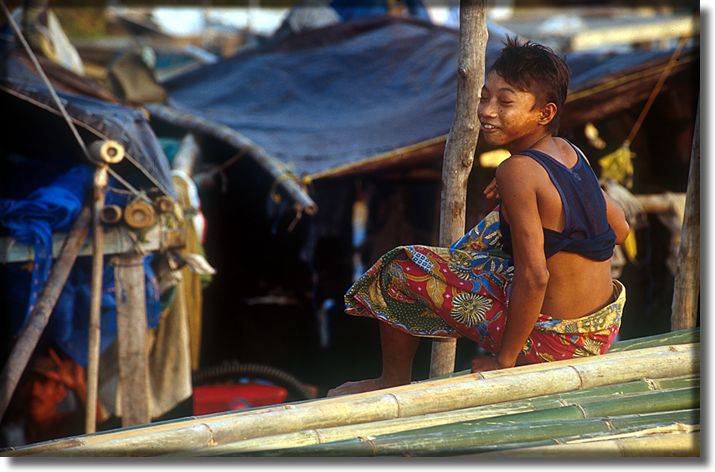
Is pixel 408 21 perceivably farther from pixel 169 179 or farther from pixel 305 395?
pixel 169 179

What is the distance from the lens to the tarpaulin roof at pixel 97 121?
3.54m

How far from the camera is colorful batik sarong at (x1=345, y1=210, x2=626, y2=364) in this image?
2.29 m

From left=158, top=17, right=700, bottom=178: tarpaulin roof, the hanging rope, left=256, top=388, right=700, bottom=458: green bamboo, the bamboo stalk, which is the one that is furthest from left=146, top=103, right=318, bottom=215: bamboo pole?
the bamboo stalk

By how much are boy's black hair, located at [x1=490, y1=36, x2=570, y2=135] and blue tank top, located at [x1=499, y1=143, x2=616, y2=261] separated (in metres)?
0.14

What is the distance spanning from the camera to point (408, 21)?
7148 mm

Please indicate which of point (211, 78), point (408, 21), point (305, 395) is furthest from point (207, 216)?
point (408, 21)

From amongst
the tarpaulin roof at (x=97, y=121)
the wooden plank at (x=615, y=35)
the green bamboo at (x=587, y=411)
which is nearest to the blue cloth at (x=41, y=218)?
the tarpaulin roof at (x=97, y=121)

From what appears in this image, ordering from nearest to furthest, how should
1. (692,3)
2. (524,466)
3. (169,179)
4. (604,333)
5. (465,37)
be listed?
(524,466) → (604,333) → (465,37) → (692,3) → (169,179)

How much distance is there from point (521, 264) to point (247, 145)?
319 centimetres

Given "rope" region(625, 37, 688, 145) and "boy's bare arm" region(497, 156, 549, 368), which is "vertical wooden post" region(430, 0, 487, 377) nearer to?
"boy's bare arm" region(497, 156, 549, 368)

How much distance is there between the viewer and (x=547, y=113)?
2197 mm

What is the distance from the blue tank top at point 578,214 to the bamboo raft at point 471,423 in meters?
0.29

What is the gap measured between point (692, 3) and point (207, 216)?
366cm

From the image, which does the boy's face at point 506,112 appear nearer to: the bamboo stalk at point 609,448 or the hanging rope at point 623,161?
the bamboo stalk at point 609,448
